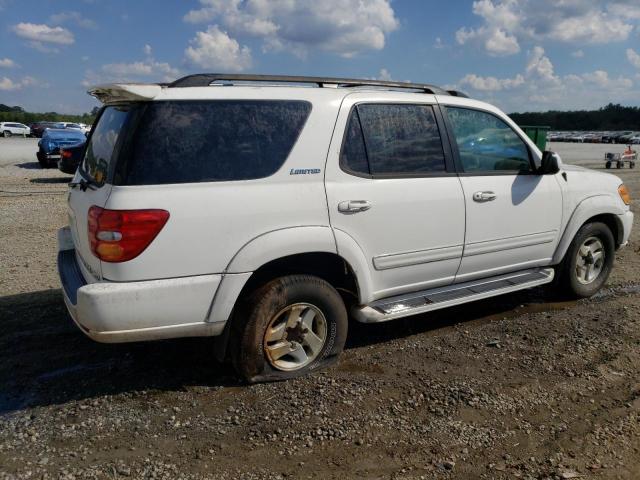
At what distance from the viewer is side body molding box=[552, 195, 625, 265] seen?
505 cm

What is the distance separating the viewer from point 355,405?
136 inches

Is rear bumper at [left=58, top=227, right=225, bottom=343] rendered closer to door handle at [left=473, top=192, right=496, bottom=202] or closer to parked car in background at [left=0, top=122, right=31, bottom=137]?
door handle at [left=473, top=192, right=496, bottom=202]

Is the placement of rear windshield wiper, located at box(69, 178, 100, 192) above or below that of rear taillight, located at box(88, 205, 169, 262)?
above

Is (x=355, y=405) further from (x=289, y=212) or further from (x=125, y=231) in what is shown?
(x=125, y=231)

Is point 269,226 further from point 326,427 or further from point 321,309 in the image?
point 326,427

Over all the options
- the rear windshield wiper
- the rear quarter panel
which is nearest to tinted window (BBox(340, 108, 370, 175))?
the rear quarter panel

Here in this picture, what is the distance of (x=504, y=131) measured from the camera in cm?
475

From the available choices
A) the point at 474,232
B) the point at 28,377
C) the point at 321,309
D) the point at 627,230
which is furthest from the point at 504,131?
the point at 28,377

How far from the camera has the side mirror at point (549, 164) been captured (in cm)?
469

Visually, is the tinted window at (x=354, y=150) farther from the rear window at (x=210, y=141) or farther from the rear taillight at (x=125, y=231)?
the rear taillight at (x=125, y=231)

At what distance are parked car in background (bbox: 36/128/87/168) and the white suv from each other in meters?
15.9

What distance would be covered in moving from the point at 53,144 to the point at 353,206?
17701 mm

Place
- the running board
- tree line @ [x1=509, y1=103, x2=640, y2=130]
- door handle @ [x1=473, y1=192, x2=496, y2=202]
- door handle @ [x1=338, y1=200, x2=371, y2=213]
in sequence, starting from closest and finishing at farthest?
door handle @ [x1=338, y1=200, x2=371, y2=213] → the running board → door handle @ [x1=473, y1=192, x2=496, y2=202] → tree line @ [x1=509, y1=103, x2=640, y2=130]

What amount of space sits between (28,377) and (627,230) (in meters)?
5.45
